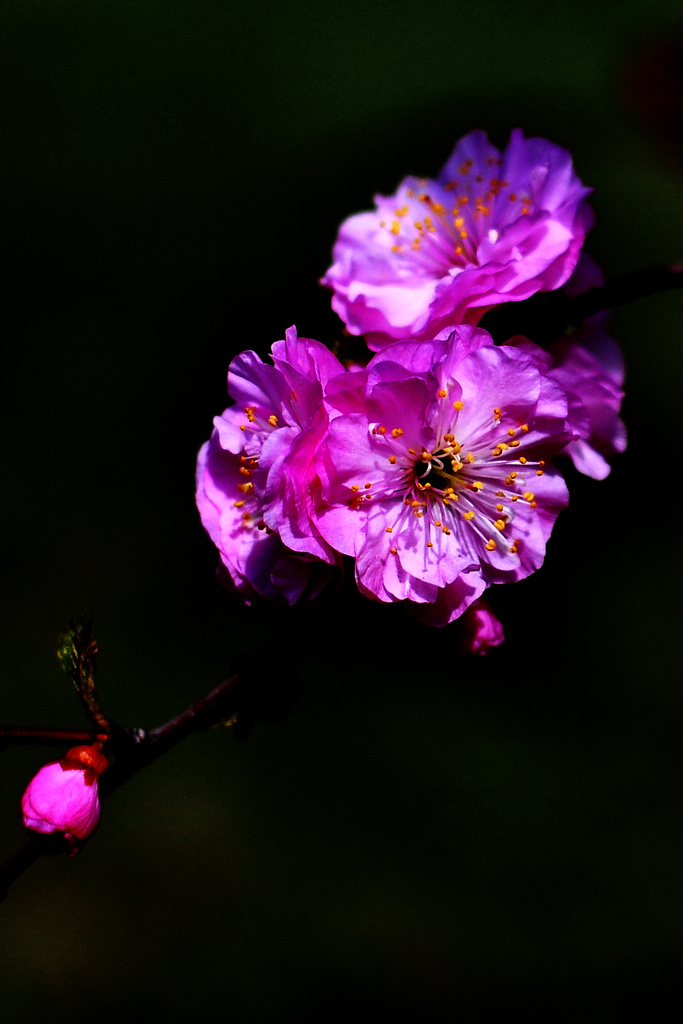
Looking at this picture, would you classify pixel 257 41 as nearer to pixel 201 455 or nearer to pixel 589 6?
pixel 589 6

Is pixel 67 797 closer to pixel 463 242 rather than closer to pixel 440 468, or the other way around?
pixel 440 468

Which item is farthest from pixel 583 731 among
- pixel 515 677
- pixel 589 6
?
pixel 589 6

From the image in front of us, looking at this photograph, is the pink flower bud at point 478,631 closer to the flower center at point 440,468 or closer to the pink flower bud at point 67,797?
the flower center at point 440,468

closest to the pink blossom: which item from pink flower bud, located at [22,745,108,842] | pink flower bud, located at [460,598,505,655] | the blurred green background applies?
pink flower bud, located at [460,598,505,655]

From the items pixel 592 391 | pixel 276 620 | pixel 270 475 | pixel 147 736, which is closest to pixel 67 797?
pixel 147 736

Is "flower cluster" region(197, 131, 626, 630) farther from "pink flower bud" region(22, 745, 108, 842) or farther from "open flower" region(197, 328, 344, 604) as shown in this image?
"pink flower bud" region(22, 745, 108, 842)
